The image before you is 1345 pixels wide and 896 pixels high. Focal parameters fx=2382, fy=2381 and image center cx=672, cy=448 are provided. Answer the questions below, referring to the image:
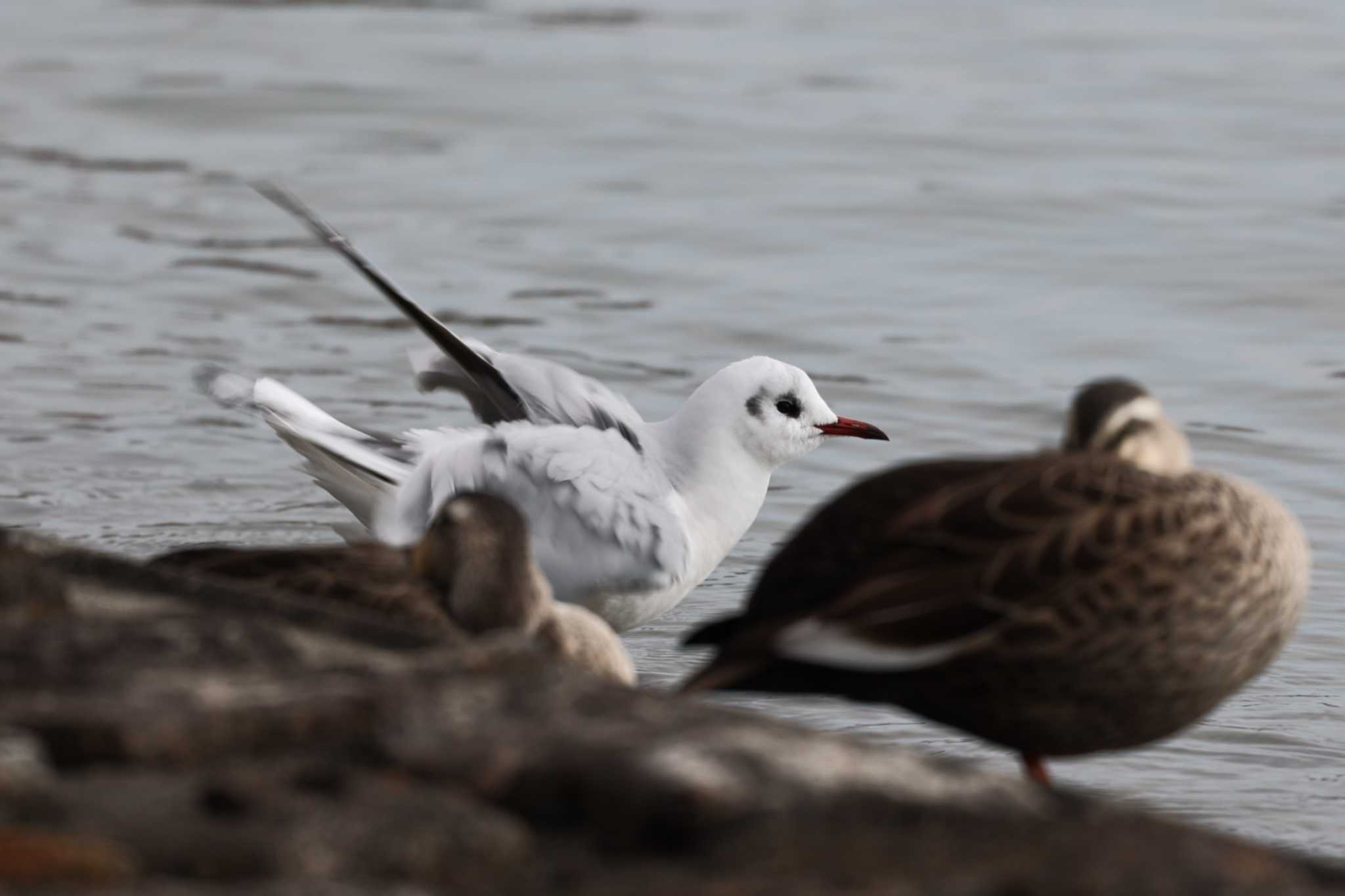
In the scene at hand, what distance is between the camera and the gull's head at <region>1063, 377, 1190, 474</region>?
479 cm

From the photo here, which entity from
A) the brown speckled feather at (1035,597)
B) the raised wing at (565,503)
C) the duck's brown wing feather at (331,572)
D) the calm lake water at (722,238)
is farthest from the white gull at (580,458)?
the brown speckled feather at (1035,597)

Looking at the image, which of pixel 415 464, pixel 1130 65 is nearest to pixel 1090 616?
pixel 415 464

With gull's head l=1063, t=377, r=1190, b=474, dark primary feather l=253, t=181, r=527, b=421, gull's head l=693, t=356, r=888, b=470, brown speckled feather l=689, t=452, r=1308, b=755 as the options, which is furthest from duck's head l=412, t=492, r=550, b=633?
gull's head l=693, t=356, r=888, b=470

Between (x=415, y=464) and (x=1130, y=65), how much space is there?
1205 centimetres

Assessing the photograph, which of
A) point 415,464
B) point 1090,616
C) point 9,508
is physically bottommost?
point 9,508

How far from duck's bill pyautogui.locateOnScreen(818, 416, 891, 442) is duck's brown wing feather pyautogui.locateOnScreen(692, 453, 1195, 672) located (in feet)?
8.54

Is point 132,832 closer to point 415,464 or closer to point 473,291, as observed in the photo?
point 415,464

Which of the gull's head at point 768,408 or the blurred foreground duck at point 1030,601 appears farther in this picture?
the gull's head at point 768,408

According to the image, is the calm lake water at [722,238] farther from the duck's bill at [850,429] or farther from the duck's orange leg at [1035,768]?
the duck's orange leg at [1035,768]

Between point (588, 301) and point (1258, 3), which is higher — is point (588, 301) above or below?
below

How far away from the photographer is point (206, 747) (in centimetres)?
318

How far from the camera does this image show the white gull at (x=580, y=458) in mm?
6387

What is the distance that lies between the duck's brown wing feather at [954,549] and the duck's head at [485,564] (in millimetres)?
463

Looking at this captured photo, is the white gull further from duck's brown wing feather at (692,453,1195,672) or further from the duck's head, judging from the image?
duck's brown wing feather at (692,453,1195,672)
